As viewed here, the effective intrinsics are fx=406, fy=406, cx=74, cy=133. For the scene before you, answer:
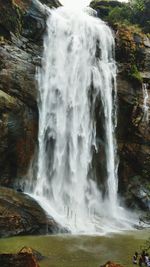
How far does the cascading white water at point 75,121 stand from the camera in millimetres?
20641

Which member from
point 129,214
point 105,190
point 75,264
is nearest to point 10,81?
point 105,190

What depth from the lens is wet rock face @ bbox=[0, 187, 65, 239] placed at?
1567 centimetres

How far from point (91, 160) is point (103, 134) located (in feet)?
6.44

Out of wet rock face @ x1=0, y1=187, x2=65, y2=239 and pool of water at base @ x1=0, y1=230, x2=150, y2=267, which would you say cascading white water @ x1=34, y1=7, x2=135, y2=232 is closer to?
wet rock face @ x1=0, y1=187, x2=65, y2=239

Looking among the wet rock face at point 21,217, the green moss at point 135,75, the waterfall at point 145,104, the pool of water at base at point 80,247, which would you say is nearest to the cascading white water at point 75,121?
the green moss at point 135,75

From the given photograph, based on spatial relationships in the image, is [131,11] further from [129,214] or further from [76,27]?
[129,214]

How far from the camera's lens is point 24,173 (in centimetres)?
2053

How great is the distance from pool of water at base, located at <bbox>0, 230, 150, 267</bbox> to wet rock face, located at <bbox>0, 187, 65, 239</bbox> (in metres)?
0.67

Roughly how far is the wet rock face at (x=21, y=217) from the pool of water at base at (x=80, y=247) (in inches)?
26.5

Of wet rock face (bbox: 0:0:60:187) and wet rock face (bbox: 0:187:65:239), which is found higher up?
wet rock face (bbox: 0:0:60:187)

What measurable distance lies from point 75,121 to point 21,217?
819cm

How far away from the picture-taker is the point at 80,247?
13.8m

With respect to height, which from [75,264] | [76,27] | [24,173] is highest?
[76,27]

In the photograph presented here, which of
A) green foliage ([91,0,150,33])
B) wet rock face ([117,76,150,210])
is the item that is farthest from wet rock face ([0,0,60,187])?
green foliage ([91,0,150,33])
